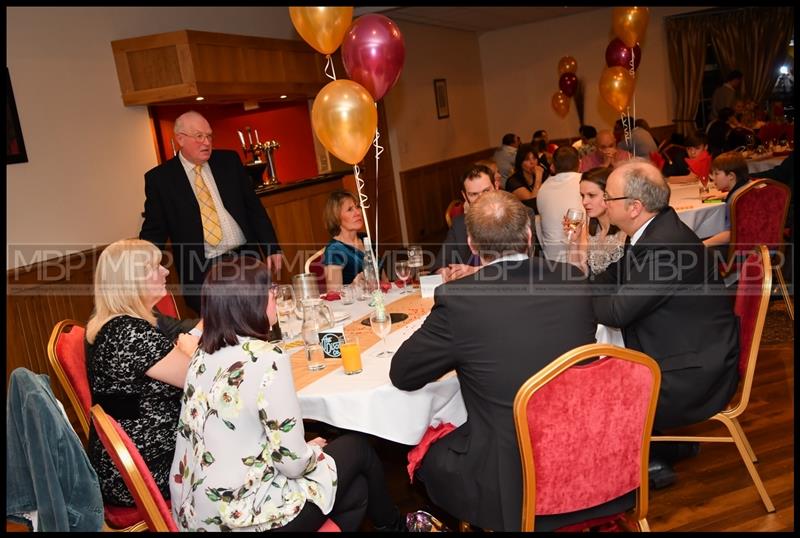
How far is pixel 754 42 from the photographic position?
11.2 m

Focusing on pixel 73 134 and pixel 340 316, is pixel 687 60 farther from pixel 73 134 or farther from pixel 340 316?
pixel 340 316

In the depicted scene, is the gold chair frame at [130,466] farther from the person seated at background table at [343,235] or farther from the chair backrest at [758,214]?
the chair backrest at [758,214]

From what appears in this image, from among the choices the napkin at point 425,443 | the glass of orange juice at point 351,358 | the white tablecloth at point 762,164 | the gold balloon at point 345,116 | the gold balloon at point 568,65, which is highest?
the gold balloon at point 568,65

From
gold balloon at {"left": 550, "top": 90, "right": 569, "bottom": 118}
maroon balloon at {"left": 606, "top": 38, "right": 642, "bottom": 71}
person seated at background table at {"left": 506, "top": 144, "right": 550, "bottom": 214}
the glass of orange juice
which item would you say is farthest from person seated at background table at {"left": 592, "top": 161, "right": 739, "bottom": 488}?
gold balloon at {"left": 550, "top": 90, "right": 569, "bottom": 118}

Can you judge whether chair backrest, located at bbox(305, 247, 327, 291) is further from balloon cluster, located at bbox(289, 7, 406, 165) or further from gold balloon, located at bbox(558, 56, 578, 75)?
gold balloon, located at bbox(558, 56, 578, 75)

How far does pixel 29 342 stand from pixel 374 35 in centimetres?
291

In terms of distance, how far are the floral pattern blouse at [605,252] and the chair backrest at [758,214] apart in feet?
3.94

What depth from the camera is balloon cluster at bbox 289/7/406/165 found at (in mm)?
3322

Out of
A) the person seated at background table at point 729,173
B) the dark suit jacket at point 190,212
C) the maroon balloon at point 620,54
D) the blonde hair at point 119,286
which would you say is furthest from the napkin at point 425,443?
the maroon balloon at point 620,54

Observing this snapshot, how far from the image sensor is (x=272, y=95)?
701 centimetres

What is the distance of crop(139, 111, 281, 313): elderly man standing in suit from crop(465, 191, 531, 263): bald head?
2079 mm

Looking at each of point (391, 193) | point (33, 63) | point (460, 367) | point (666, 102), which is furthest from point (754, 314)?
point (666, 102)

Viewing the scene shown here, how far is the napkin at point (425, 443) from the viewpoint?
235 cm

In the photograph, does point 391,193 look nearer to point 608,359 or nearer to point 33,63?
point 33,63
